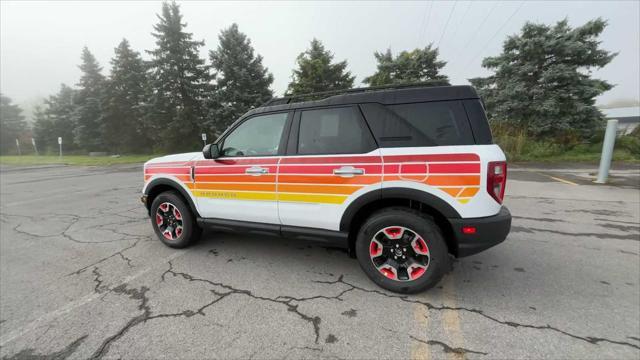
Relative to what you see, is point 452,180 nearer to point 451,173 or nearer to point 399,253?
point 451,173

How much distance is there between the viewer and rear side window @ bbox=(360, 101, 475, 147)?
2361 millimetres

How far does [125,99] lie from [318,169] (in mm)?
33254

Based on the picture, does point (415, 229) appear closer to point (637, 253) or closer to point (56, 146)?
point (637, 253)

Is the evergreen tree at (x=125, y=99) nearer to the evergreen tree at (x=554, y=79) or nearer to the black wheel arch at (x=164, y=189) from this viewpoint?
the black wheel arch at (x=164, y=189)

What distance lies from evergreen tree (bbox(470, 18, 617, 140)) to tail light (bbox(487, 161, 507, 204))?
14.3 m

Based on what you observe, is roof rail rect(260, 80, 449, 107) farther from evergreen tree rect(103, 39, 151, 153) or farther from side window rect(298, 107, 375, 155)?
evergreen tree rect(103, 39, 151, 153)

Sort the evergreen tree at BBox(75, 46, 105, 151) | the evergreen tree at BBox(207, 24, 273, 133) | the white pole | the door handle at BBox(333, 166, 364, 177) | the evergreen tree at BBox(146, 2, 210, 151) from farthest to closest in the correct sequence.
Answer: the evergreen tree at BBox(75, 46, 105, 151)
the evergreen tree at BBox(146, 2, 210, 151)
the evergreen tree at BBox(207, 24, 273, 133)
the white pole
the door handle at BBox(333, 166, 364, 177)

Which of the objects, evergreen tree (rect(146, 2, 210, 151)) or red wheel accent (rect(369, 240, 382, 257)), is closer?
red wheel accent (rect(369, 240, 382, 257))

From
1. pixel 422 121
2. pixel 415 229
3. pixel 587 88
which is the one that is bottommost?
pixel 415 229

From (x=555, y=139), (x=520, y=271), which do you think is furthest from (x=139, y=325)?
(x=555, y=139)

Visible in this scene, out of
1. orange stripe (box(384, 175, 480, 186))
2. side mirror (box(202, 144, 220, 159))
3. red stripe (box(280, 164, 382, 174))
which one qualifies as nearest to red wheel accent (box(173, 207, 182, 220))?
side mirror (box(202, 144, 220, 159))

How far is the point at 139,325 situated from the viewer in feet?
7.38

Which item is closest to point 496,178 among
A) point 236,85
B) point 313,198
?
point 313,198

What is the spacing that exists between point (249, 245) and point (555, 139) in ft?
54.1
